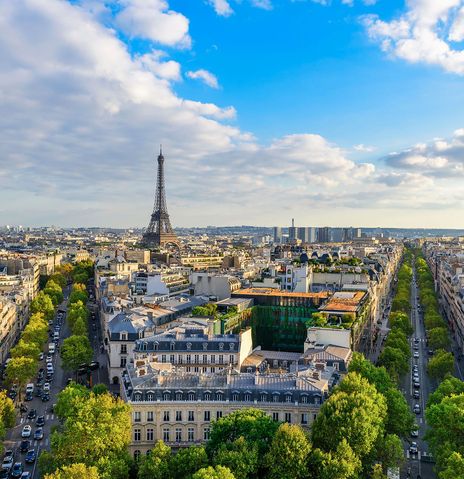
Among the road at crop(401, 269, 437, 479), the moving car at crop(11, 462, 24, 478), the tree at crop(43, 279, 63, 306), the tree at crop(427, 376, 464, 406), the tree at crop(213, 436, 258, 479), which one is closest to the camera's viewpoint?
the tree at crop(213, 436, 258, 479)

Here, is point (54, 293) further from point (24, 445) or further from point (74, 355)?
point (24, 445)

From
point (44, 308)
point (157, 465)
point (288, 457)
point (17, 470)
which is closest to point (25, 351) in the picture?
point (17, 470)

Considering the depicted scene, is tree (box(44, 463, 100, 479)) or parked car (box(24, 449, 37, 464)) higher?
tree (box(44, 463, 100, 479))

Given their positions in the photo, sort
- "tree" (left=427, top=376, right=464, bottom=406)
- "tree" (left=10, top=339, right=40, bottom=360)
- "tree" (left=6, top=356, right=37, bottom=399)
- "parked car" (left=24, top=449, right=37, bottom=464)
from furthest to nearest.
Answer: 1. "tree" (left=10, top=339, right=40, bottom=360)
2. "tree" (left=6, top=356, right=37, bottom=399)
3. "tree" (left=427, top=376, right=464, bottom=406)
4. "parked car" (left=24, top=449, right=37, bottom=464)

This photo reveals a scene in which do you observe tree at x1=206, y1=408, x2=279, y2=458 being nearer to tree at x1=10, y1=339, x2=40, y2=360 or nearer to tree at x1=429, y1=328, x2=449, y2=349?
tree at x1=10, y1=339, x2=40, y2=360

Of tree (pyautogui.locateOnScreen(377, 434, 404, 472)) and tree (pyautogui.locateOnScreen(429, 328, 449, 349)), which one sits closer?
tree (pyautogui.locateOnScreen(377, 434, 404, 472))

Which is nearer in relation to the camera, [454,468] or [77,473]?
[77,473]

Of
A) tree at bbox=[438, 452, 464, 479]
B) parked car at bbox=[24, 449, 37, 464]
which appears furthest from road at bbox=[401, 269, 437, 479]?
parked car at bbox=[24, 449, 37, 464]

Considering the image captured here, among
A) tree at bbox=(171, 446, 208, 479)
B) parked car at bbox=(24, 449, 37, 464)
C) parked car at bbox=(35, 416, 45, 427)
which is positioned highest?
tree at bbox=(171, 446, 208, 479)
